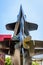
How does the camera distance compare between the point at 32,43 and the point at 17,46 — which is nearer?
the point at 32,43

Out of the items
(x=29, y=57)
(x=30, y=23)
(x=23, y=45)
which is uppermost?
(x=30, y=23)

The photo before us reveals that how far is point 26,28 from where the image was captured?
577 cm

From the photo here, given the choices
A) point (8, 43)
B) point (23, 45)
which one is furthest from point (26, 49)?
point (8, 43)

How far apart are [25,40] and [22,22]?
4.45 ft

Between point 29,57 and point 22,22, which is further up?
point 22,22

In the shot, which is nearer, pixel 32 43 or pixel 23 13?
pixel 32 43

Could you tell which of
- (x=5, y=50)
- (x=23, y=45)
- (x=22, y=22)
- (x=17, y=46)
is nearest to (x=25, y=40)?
(x=23, y=45)

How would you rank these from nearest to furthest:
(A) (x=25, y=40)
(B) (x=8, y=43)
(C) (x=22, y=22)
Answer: (A) (x=25, y=40) → (B) (x=8, y=43) → (C) (x=22, y=22)

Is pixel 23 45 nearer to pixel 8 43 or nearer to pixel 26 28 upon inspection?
pixel 8 43

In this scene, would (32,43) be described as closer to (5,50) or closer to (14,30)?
(5,50)

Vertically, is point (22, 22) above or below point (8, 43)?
above

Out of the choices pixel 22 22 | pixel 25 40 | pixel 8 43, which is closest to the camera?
pixel 25 40

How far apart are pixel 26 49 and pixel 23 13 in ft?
5.21

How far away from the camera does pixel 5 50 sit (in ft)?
16.6
